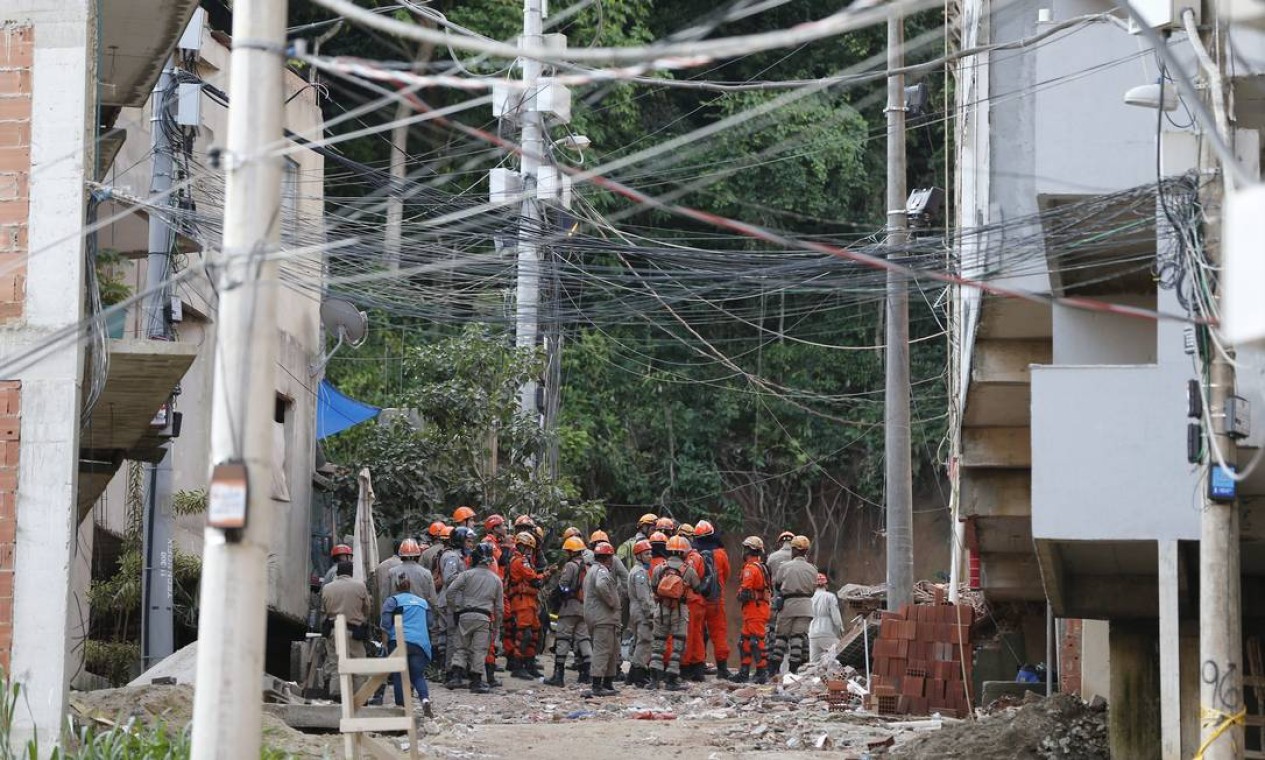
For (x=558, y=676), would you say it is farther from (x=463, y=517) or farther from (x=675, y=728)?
(x=675, y=728)

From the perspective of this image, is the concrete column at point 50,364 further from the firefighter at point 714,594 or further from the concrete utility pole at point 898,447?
the concrete utility pole at point 898,447

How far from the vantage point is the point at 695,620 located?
23.3m

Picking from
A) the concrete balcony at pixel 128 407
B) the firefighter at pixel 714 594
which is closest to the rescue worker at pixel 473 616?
the firefighter at pixel 714 594

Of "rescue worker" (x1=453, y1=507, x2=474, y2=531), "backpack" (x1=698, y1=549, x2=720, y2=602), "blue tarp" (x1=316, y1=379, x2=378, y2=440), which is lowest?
"backpack" (x1=698, y1=549, x2=720, y2=602)

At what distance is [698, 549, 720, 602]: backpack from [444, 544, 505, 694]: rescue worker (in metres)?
2.85

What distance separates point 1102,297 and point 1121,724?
13.6 feet

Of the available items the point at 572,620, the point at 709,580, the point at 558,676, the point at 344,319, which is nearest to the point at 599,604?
the point at 572,620

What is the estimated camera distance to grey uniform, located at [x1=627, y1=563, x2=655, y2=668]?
22562 mm

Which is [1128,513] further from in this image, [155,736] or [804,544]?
[804,544]

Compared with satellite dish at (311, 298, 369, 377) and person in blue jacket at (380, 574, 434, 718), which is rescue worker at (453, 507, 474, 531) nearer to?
person in blue jacket at (380, 574, 434, 718)

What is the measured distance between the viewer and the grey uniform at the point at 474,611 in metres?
21.5

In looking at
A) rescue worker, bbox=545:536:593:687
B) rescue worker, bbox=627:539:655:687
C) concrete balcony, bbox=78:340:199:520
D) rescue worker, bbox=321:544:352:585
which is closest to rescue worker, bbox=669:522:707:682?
rescue worker, bbox=627:539:655:687

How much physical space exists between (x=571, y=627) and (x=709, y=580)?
1.92 meters

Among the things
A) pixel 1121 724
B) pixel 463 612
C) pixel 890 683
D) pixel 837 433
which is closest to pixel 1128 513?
pixel 1121 724
